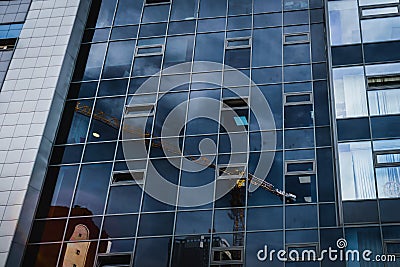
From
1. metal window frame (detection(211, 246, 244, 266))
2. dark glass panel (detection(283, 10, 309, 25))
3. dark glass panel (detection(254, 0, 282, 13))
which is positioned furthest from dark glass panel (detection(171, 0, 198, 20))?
metal window frame (detection(211, 246, 244, 266))

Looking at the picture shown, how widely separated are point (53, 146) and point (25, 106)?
7.80 feet

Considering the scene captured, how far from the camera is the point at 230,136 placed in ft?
72.9

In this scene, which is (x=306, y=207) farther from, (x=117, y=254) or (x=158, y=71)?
(x=158, y=71)

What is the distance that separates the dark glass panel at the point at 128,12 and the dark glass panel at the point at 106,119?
4.72 metres

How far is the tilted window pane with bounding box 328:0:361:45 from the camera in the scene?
22.6 metres

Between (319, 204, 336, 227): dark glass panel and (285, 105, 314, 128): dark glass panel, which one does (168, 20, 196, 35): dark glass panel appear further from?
(319, 204, 336, 227): dark glass panel

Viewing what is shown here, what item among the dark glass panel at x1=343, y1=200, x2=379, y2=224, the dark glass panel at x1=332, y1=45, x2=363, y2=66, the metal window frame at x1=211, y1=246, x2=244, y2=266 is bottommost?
the metal window frame at x1=211, y1=246, x2=244, y2=266

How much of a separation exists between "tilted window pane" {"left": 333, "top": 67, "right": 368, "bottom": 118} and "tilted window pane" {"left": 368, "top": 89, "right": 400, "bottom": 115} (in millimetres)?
269

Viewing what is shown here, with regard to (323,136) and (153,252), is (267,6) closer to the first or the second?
(323,136)

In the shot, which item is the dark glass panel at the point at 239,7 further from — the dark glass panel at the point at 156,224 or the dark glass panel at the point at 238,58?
the dark glass panel at the point at 156,224

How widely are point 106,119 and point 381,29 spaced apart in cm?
1267

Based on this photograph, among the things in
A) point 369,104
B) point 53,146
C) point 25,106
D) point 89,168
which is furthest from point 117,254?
point 369,104

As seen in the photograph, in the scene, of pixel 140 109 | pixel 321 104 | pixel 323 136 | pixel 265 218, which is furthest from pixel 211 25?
pixel 265 218

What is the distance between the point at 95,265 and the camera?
20688 mm
